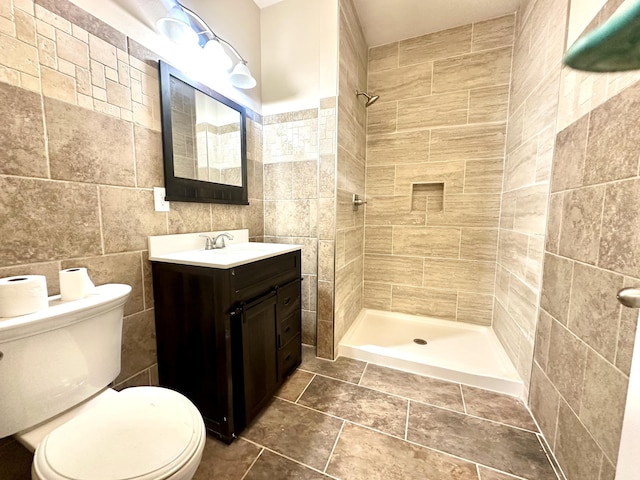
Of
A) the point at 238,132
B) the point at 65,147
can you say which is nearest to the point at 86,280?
the point at 65,147

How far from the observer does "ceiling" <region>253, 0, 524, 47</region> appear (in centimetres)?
187

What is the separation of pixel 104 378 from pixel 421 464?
53.4 inches

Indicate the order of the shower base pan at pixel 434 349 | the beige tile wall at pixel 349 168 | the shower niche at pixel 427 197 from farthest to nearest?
1. the shower niche at pixel 427 197
2. the beige tile wall at pixel 349 168
3. the shower base pan at pixel 434 349

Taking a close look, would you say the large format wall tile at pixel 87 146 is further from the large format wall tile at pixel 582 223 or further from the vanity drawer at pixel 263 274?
the large format wall tile at pixel 582 223

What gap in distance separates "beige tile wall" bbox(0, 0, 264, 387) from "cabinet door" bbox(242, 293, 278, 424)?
52cm

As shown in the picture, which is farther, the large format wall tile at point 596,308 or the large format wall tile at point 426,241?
the large format wall tile at point 426,241

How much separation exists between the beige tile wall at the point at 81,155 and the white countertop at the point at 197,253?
0.19 feet

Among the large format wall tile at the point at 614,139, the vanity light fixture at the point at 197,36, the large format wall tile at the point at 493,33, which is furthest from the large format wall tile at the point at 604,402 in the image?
the large format wall tile at the point at 493,33

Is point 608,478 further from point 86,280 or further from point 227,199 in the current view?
point 227,199

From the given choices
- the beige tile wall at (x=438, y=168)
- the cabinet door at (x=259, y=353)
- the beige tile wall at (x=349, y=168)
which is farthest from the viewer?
the beige tile wall at (x=438, y=168)

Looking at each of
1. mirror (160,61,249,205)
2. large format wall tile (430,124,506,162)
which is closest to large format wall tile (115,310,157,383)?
mirror (160,61,249,205)

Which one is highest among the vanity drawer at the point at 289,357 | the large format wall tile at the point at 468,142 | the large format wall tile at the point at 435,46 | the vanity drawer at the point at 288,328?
the large format wall tile at the point at 435,46

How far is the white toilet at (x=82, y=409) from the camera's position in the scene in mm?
633

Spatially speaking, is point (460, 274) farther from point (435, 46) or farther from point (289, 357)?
point (435, 46)
